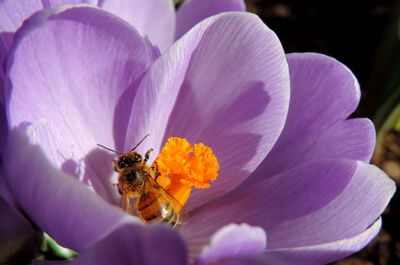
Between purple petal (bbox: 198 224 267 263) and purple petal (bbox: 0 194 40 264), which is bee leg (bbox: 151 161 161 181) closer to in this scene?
purple petal (bbox: 0 194 40 264)

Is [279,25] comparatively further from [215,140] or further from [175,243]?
[175,243]

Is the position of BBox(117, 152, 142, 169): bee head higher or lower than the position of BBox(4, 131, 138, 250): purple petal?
lower

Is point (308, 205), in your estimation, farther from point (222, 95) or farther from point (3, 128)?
point (3, 128)

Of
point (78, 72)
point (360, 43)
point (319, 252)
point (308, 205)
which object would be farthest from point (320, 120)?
point (360, 43)

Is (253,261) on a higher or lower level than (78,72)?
lower

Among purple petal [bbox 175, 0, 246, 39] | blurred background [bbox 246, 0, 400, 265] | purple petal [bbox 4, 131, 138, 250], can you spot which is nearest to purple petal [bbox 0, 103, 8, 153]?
purple petal [bbox 4, 131, 138, 250]

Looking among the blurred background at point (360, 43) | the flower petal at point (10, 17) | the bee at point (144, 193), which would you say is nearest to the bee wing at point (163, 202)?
the bee at point (144, 193)
